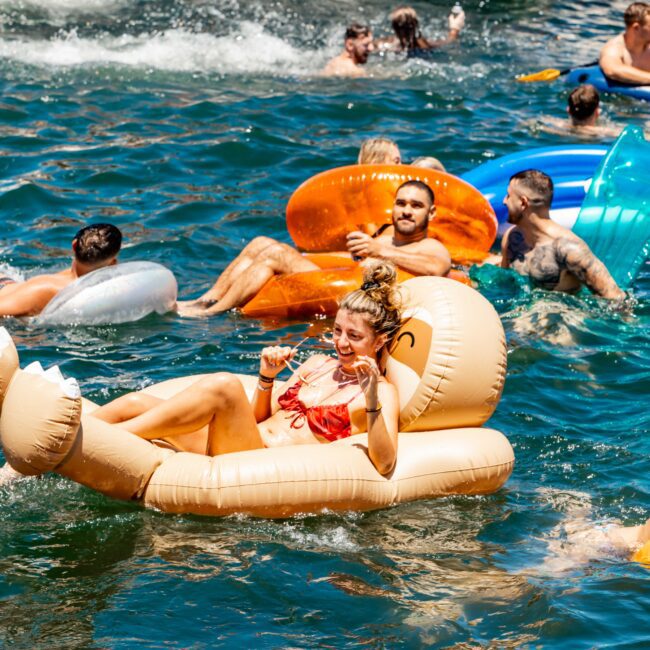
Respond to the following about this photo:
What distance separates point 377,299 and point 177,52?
400 inches

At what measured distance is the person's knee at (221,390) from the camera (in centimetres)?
548

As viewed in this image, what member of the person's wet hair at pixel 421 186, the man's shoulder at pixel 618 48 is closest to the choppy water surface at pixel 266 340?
the man's shoulder at pixel 618 48

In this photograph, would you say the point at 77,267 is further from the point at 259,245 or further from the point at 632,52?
the point at 632,52

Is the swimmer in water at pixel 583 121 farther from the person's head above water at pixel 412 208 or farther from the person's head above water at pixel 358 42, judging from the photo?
the person's head above water at pixel 412 208

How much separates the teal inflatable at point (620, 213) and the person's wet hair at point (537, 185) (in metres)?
0.42

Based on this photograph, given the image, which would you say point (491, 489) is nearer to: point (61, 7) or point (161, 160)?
point (161, 160)

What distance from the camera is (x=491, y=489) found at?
19.0 ft

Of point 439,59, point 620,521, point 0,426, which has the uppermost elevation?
point 439,59

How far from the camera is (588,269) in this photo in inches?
333

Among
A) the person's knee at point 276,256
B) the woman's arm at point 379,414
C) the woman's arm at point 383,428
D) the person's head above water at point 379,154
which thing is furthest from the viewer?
the person's head above water at point 379,154

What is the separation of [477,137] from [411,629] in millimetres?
8711

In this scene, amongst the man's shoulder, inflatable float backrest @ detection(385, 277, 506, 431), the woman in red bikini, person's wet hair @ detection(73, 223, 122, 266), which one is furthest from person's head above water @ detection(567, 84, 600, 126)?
the woman in red bikini

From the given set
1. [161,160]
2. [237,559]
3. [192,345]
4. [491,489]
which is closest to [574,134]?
[161,160]

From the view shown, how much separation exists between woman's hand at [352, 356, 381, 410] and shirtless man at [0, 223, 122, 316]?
3398mm
